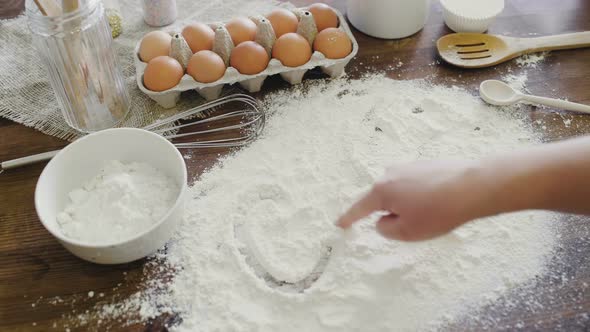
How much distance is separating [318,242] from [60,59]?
1.62 ft

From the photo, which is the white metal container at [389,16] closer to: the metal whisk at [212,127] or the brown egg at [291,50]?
the brown egg at [291,50]

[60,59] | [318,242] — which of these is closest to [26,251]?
[60,59]

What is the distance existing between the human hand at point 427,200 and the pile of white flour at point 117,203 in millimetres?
285

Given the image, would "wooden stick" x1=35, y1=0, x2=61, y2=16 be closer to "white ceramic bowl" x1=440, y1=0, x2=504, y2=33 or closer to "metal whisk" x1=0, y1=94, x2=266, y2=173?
"metal whisk" x1=0, y1=94, x2=266, y2=173

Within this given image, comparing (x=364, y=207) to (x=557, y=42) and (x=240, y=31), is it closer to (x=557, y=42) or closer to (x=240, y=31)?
(x=240, y=31)

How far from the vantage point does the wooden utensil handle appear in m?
1.03

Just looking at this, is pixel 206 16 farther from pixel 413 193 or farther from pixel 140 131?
pixel 413 193

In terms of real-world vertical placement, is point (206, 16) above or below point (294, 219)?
above

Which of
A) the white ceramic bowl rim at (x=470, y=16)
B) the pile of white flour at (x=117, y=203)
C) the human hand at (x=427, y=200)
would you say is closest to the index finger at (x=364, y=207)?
the human hand at (x=427, y=200)

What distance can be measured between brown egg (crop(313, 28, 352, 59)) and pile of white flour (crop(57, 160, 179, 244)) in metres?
0.39

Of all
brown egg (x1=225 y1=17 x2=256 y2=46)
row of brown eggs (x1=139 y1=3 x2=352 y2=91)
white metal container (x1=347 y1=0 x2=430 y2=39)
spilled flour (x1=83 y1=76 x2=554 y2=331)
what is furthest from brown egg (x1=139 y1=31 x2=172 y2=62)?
white metal container (x1=347 y1=0 x2=430 y2=39)

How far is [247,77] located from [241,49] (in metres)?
0.05

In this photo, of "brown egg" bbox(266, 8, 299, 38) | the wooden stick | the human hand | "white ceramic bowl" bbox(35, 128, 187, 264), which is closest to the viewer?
the human hand

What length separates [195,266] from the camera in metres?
0.71
